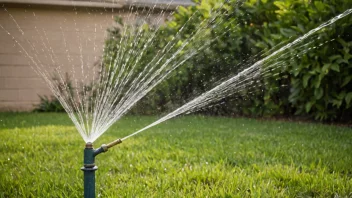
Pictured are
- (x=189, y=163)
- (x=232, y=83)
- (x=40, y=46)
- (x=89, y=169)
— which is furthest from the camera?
(x=40, y=46)

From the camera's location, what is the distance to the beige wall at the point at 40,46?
8.94 metres

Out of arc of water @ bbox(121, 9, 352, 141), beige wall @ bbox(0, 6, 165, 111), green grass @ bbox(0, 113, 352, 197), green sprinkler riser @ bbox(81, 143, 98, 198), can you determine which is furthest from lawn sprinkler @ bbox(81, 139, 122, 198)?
beige wall @ bbox(0, 6, 165, 111)

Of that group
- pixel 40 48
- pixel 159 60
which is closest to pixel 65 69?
pixel 40 48

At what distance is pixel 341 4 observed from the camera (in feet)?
17.6

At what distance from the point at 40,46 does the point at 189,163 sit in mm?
6829

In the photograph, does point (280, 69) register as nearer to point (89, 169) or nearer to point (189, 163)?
point (189, 163)

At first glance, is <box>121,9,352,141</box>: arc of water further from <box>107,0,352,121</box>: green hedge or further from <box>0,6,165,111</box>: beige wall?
<box>0,6,165,111</box>: beige wall

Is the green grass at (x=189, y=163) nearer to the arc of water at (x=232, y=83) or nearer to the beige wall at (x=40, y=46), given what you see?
the arc of water at (x=232, y=83)

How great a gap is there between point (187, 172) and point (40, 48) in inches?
278

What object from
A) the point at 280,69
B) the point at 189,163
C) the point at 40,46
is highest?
the point at 40,46

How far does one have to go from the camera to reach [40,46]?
9195 mm

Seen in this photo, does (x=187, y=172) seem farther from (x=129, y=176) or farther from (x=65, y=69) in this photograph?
(x=65, y=69)

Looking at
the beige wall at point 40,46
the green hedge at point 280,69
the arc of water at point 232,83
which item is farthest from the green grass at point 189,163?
the beige wall at point 40,46

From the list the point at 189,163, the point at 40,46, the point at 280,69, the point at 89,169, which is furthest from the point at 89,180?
the point at 40,46
